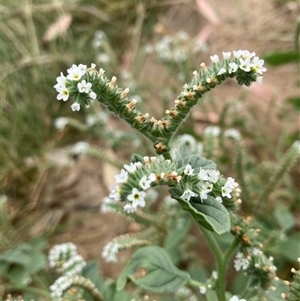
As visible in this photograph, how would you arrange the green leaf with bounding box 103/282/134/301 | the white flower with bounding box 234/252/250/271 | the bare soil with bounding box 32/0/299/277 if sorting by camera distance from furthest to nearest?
the bare soil with bounding box 32/0/299/277 → the green leaf with bounding box 103/282/134/301 → the white flower with bounding box 234/252/250/271

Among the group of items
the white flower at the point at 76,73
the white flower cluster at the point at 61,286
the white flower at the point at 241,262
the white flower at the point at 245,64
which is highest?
the white flower at the point at 245,64

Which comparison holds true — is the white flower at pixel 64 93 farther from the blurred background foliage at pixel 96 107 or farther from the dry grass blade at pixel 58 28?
the dry grass blade at pixel 58 28

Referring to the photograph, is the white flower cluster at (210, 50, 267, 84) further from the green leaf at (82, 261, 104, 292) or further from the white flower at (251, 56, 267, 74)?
the green leaf at (82, 261, 104, 292)

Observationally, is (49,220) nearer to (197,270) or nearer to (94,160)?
(94,160)

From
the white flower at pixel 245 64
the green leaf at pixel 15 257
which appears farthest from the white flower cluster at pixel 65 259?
the white flower at pixel 245 64

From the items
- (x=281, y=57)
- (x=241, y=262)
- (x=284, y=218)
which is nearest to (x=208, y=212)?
(x=241, y=262)

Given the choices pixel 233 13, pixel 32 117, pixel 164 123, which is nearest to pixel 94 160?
pixel 32 117

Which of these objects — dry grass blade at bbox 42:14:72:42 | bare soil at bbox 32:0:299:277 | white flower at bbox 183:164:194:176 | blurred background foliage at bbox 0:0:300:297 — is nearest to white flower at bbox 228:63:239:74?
white flower at bbox 183:164:194:176
